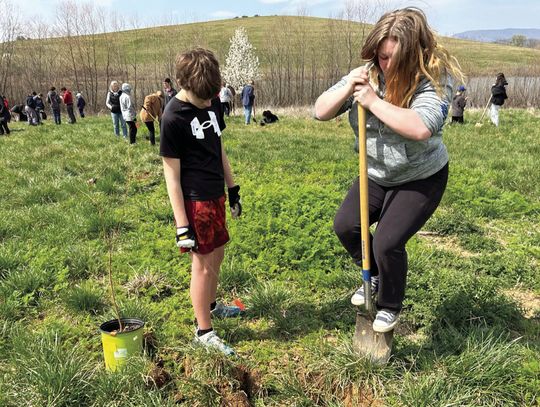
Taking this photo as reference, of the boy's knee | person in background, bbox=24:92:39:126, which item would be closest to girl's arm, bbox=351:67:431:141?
the boy's knee

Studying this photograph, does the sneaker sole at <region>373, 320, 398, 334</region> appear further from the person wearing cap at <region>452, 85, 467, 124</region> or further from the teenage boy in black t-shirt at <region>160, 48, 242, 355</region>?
the person wearing cap at <region>452, 85, 467, 124</region>

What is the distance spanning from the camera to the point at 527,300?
3.71 meters

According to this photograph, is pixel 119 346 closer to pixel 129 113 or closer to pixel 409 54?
pixel 409 54

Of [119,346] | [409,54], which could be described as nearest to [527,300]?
[409,54]

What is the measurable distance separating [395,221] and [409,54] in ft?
3.13

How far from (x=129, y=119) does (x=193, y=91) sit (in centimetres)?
943

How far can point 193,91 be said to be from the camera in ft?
9.06

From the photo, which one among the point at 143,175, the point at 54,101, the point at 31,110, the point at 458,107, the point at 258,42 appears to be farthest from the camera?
the point at 258,42

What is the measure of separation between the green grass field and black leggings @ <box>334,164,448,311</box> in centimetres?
51

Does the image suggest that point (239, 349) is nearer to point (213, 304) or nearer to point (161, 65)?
point (213, 304)

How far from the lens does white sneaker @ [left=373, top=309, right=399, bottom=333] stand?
2643 mm

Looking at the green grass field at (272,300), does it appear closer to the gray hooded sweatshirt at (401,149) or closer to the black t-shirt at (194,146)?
the black t-shirt at (194,146)

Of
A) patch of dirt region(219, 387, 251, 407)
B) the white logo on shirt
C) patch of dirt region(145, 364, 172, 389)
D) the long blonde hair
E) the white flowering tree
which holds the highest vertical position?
the white flowering tree

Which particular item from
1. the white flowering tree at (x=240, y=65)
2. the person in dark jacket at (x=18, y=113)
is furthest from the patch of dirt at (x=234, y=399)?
the white flowering tree at (x=240, y=65)
